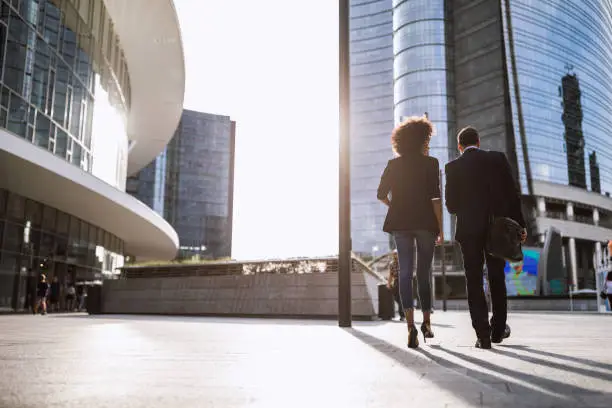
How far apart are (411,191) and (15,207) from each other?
719 inches

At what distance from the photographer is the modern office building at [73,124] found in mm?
17797

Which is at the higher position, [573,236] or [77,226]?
[573,236]

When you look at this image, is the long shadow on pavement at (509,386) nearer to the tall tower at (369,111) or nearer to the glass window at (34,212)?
the glass window at (34,212)

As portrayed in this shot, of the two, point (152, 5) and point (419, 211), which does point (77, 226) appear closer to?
point (152, 5)

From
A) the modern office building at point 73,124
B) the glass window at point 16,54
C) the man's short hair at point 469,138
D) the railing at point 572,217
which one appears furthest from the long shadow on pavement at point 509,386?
the railing at point 572,217

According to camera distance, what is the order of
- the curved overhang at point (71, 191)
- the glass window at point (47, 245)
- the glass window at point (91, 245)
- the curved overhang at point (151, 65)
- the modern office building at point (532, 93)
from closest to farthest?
the curved overhang at point (71, 191), the glass window at point (47, 245), the curved overhang at point (151, 65), the glass window at point (91, 245), the modern office building at point (532, 93)

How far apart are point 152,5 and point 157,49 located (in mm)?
4062

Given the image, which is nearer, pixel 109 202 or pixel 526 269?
pixel 109 202

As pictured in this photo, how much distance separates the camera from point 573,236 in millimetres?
80938

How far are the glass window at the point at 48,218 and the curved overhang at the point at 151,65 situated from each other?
29.3 feet

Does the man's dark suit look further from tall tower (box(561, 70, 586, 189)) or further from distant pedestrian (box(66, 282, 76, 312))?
tall tower (box(561, 70, 586, 189))

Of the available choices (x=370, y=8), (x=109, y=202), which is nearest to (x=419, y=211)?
(x=109, y=202)

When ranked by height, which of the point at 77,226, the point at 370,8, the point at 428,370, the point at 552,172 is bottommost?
the point at 428,370

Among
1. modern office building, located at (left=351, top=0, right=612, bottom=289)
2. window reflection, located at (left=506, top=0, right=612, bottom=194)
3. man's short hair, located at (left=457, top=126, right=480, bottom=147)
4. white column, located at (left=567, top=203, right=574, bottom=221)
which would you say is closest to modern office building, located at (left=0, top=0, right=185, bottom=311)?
man's short hair, located at (left=457, top=126, right=480, bottom=147)
